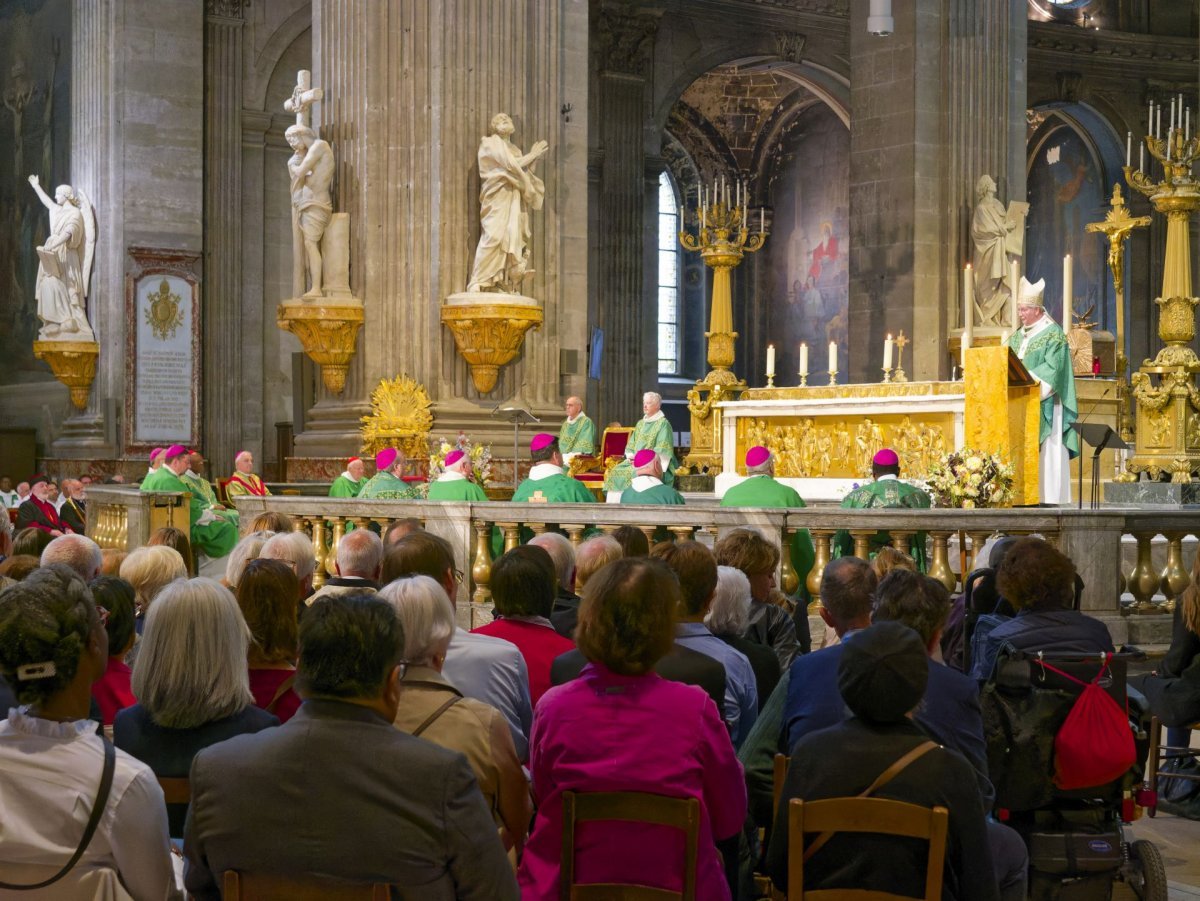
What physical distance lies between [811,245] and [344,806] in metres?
31.8

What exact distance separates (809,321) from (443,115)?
66.5 ft

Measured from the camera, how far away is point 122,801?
118 inches

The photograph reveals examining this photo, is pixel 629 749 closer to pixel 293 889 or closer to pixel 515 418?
pixel 293 889

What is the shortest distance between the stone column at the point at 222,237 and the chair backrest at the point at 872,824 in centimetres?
1891

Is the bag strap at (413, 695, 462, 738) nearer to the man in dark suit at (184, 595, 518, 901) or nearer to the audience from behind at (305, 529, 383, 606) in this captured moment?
the man in dark suit at (184, 595, 518, 901)

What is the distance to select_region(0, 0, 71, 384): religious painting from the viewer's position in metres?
23.1

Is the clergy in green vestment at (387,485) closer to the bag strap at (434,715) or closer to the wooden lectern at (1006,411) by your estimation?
the wooden lectern at (1006,411)

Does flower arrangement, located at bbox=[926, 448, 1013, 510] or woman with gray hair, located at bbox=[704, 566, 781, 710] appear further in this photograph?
flower arrangement, located at bbox=[926, 448, 1013, 510]

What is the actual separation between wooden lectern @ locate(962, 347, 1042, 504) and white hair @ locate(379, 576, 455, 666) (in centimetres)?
877

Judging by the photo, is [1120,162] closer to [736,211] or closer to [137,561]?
[736,211]

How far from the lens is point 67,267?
69.0 ft

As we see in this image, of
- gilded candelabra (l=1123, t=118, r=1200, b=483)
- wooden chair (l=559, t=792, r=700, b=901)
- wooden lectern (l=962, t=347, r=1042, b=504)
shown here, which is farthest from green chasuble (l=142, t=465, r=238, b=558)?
wooden chair (l=559, t=792, r=700, b=901)

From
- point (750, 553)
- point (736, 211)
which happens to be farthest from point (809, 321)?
point (750, 553)

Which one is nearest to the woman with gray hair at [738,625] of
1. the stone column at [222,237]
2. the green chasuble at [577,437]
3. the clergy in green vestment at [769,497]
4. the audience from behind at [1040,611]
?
the audience from behind at [1040,611]
